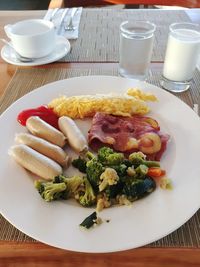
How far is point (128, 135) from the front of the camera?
2.75ft

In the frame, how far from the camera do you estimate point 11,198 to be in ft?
2.14

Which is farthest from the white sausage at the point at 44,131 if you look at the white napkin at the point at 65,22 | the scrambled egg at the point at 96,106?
the white napkin at the point at 65,22

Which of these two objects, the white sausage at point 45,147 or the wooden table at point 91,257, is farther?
the white sausage at point 45,147

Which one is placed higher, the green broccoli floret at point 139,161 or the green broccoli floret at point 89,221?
the green broccoli floret at point 139,161

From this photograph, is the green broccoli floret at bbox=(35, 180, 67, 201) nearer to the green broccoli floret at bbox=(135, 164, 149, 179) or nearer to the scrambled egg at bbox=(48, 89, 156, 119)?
the green broccoli floret at bbox=(135, 164, 149, 179)

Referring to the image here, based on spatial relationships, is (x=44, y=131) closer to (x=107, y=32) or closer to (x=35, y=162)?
(x=35, y=162)

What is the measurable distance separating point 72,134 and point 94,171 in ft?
0.59

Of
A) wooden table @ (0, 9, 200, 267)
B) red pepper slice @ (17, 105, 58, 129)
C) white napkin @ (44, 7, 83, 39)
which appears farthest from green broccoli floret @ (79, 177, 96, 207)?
white napkin @ (44, 7, 83, 39)

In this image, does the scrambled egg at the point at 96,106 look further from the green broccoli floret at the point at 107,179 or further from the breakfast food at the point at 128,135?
the green broccoli floret at the point at 107,179

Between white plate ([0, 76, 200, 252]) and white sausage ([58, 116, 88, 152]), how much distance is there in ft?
0.41

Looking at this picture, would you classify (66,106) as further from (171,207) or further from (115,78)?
(171,207)

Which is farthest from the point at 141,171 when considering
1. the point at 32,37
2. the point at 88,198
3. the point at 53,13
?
the point at 53,13

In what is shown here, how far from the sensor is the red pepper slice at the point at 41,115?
2.94 feet

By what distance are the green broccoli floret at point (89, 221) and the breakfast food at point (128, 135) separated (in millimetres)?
242
